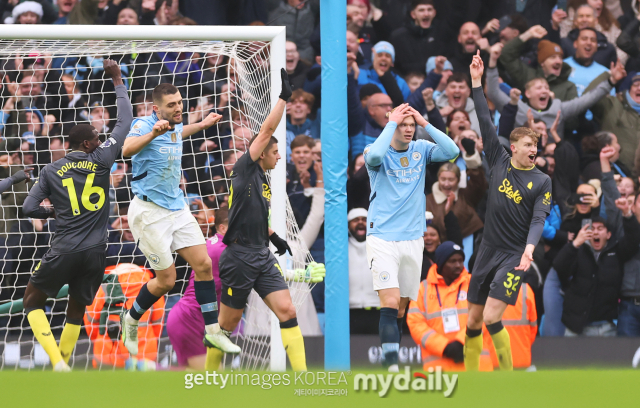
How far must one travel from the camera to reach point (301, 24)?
7816 mm

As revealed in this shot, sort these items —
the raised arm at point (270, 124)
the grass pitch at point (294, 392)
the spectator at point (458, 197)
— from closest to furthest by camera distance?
the grass pitch at point (294, 392) → the raised arm at point (270, 124) → the spectator at point (458, 197)

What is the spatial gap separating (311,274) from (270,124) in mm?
1328

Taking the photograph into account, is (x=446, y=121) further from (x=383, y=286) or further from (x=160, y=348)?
(x=160, y=348)

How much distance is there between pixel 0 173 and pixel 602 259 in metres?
5.85

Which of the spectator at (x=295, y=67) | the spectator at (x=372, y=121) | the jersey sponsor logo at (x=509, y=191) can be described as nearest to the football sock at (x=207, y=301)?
the jersey sponsor logo at (x=509, y=191)

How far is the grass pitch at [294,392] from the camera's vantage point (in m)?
3.48

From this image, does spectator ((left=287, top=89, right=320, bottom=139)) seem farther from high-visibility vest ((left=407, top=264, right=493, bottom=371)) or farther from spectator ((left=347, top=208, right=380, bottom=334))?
high-visibility vest ((left=407, top=264, right=493, bottom=371))

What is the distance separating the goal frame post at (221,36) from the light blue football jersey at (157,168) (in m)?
0.76

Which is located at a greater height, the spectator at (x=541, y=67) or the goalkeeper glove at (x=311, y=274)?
the spectator at (x=541, y=67)

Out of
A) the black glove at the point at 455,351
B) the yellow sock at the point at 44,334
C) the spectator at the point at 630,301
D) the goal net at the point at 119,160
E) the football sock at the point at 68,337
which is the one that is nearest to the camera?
the yellow sock at the point at 44,334

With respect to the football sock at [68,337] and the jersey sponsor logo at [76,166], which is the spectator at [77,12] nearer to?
the jersey sponsor logo at [76,166]

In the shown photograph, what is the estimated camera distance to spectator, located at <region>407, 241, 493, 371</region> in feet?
20.0

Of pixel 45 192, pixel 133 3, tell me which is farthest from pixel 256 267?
pixel 133 3

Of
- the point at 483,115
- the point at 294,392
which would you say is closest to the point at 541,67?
the point at 483,115
